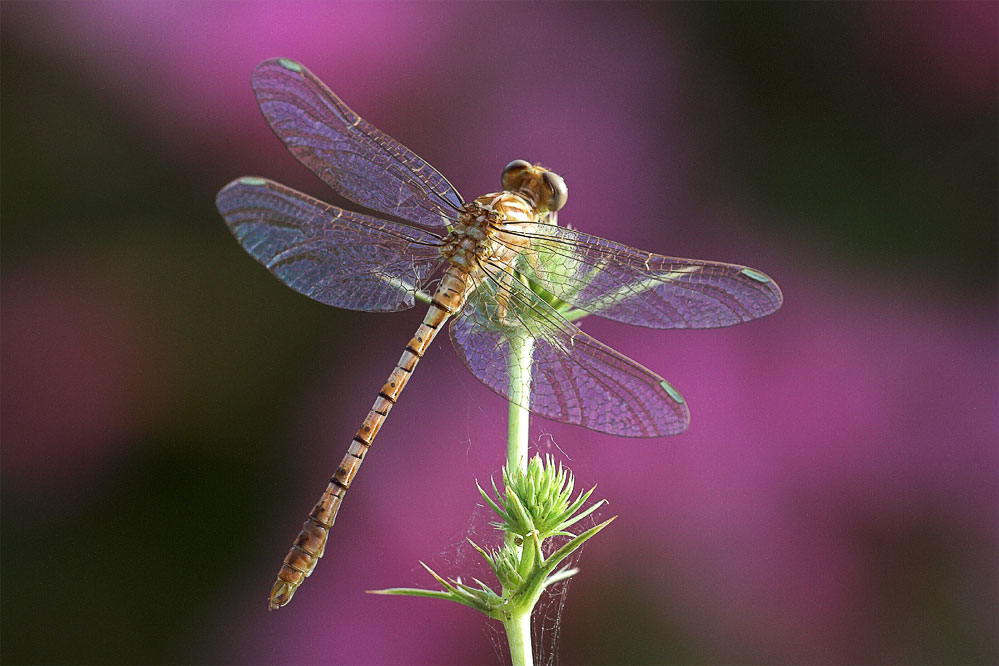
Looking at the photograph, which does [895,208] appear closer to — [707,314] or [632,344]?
[632,344]

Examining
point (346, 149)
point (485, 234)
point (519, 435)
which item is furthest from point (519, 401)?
point (346, 149)

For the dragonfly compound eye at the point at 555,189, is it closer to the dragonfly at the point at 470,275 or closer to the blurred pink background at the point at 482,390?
the dragonfly at the point at 470,275

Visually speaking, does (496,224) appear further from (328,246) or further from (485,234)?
(328,246)

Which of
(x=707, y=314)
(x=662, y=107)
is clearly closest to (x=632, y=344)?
(x=662, y=107)

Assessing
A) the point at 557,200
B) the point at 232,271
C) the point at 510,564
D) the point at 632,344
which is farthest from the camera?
the point at 232,271

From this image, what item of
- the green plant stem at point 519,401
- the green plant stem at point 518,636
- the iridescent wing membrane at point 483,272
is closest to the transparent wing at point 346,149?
the iridescent wing membrane at point 483,272

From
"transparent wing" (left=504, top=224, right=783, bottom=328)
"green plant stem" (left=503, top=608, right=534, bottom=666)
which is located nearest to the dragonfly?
"transparent wing" (left=504, top=224, right=783, bottom=328)

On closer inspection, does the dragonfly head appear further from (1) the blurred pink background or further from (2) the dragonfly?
(1) the blurred pink background
